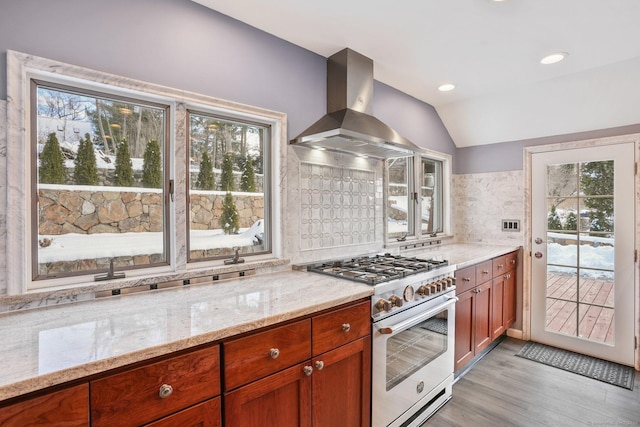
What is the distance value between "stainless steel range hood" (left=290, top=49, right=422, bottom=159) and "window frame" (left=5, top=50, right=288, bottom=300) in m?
0.29

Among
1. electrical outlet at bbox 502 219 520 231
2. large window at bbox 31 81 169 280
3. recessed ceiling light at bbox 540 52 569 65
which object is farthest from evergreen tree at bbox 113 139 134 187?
electrical outlet at bbox 502 219 520 231

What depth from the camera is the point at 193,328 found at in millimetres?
1133

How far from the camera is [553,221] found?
10.7 ft

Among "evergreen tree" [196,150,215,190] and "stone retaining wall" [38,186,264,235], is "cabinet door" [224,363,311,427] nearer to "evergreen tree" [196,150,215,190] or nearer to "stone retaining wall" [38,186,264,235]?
"stone retaining wall" [38,186,264,235]

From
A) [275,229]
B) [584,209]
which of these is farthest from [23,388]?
[584,209]

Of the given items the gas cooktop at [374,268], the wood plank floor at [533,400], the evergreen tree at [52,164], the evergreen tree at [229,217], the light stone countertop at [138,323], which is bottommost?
the wood plank floor at [533,400]

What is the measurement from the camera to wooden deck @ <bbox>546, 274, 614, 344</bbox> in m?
2.97

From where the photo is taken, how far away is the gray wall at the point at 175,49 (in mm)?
1354

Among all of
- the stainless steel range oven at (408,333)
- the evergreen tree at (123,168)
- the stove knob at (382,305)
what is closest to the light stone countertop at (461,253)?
the stainless steel range oven at (408,333)

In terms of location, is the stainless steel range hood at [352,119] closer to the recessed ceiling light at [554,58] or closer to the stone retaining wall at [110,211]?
the stone retaining wall at [110,211]

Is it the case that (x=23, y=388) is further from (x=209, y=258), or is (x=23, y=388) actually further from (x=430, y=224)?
(x=430, y=224)

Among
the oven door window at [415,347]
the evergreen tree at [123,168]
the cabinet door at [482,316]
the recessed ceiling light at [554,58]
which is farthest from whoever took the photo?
the cabinet door at [482,316]

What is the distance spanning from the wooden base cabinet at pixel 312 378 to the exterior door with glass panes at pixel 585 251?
265 cm

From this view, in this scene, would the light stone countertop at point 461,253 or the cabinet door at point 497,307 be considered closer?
the light stone countertop at point 461,253
